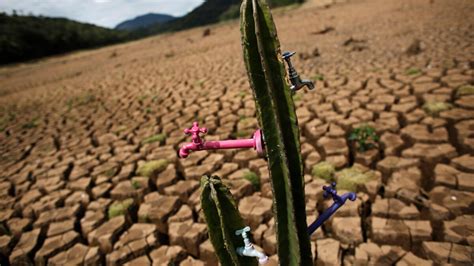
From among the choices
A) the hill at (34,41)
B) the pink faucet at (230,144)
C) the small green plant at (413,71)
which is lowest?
the small green plant at (413,71)

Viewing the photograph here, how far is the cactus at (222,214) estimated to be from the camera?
2.90ft

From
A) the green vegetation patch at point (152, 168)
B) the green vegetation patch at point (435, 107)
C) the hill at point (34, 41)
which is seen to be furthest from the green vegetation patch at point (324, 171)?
the hill at point (34, 41)

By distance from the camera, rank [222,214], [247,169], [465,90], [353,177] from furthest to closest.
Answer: [465,90], [247,169], [353,177], [222,214]

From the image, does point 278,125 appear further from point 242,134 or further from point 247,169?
point 242,134

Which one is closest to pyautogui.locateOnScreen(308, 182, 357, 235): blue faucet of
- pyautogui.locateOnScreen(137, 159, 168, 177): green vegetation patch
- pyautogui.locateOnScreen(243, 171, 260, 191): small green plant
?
pyautogui.locateOnScreen(243, 171, 260, 191): small green plant

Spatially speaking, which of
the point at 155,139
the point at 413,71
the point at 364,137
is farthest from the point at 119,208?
the point at 413,71

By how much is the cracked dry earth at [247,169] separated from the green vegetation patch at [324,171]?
2.2 inches

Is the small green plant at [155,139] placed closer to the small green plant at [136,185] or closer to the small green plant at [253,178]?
the small green plant at [136,185]

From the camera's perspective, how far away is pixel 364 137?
2.32 metres

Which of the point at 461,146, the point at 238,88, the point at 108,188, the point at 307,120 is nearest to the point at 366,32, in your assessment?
the point at 238,88

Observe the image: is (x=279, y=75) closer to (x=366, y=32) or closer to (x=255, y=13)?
(x=255, y=13)

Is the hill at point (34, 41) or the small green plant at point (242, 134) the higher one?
the hill at point (34, 41)

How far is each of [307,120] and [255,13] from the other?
2.24 meters

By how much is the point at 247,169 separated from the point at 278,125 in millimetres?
1603
